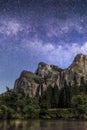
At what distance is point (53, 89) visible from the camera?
195250 millimetres

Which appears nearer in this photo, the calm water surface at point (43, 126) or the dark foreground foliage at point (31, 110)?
the calm water surface at point (43, 126)

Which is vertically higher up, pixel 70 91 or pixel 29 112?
pixel 70 91

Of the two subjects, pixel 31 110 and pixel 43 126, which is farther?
pixel 31 110

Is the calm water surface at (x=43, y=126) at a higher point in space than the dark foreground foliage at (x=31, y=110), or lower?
lower

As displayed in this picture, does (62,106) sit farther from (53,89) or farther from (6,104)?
Answer: (6,104)

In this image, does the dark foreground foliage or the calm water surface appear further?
the dark foreground foliage

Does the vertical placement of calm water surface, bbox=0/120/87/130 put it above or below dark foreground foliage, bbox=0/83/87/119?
below

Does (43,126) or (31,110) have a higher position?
(31,110)

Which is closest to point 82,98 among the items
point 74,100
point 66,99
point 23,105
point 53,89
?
point 74,100

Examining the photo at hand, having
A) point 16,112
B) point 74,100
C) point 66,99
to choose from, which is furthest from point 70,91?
point 16,112

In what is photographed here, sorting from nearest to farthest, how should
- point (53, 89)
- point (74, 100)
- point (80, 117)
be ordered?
point (80, 117) → point (74, 100) → point (53, 89)

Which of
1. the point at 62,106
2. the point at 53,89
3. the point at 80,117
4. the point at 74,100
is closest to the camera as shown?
the point at 80,117

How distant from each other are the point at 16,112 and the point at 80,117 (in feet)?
88.7

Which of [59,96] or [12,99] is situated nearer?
[12,99]
